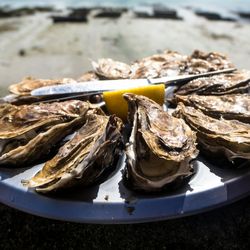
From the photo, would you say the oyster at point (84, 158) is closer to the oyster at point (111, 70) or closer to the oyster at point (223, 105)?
the oyster at point (223, 105)

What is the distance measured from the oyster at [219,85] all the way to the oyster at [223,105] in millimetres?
90

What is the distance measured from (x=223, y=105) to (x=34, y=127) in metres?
0.71

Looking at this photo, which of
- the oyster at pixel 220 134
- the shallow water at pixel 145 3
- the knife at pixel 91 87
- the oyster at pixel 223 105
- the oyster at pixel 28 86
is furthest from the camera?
the shallow water at pixel 145 3

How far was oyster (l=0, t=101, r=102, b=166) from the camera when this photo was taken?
4.26 feet

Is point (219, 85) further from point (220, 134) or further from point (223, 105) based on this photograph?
point (220, 134)

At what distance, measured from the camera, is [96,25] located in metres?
4.69

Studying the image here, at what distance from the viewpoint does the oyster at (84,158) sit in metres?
1.15

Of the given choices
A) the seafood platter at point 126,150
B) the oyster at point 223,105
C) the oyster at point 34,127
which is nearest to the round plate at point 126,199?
the seafood platter at point 126,150

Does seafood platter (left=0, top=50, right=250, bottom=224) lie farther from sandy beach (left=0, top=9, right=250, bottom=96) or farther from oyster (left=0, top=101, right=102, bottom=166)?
sandy beach (left=0, top=9, right=250, bottom=96)

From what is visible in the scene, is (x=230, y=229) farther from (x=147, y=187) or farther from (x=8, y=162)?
(x=8, y=162)

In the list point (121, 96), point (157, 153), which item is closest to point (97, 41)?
point (121, 96)

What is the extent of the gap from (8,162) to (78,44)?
9.29 ft

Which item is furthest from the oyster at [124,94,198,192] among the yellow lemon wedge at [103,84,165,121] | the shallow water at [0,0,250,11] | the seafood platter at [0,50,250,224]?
the shallow water at [0,0,250,11]

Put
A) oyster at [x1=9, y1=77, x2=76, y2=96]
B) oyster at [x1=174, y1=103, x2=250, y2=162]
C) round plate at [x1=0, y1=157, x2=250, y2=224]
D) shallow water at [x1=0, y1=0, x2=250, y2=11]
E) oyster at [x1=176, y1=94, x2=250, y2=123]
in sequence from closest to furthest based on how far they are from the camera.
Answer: round plate at [x1=0, y1=157, x2=250, y2=224] < oyster at [x1=174, y1=103, x2=250, y2=162] < oyster at [x1=176, y1=94, x2=250, y2=123] < oyster at [x1=9, y1=77, x2=76, y2=96] < shallow water at [x1=0, y1=0, x2=250, y2=11]
